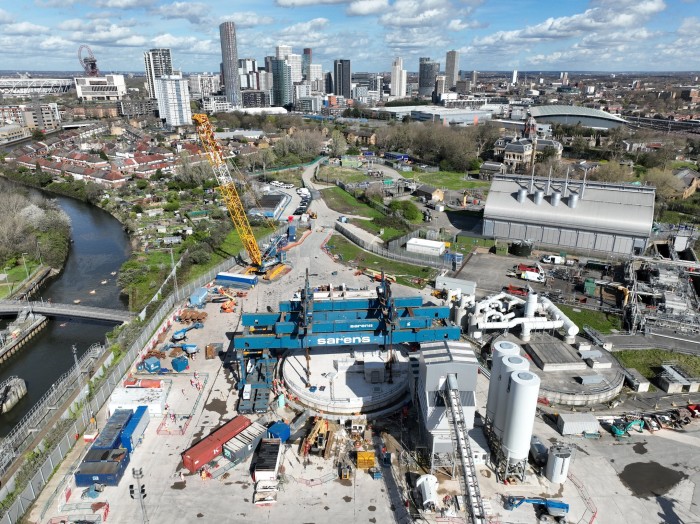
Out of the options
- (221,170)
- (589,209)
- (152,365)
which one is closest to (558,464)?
(152,365)

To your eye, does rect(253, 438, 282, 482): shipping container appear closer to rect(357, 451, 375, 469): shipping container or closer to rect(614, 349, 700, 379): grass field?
rect(357, 451, 375, 469): shipping container

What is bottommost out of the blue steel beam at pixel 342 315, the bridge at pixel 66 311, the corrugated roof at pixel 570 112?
the bridge at pixel 66 311

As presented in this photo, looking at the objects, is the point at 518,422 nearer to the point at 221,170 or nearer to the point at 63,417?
the point at 63,417

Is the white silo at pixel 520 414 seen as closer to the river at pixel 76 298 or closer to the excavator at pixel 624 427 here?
the excavator at pixel 624 427

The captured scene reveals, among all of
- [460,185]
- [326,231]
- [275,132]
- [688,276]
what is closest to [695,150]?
[460,185]

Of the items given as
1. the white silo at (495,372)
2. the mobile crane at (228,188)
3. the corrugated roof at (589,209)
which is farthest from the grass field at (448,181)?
the white silo at (495,372)

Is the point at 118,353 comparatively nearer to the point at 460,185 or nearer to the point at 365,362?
the point at 365,362

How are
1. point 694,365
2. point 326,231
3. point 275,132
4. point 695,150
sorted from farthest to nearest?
point 275,132
point 695,150
point 326,231
point 694,365
